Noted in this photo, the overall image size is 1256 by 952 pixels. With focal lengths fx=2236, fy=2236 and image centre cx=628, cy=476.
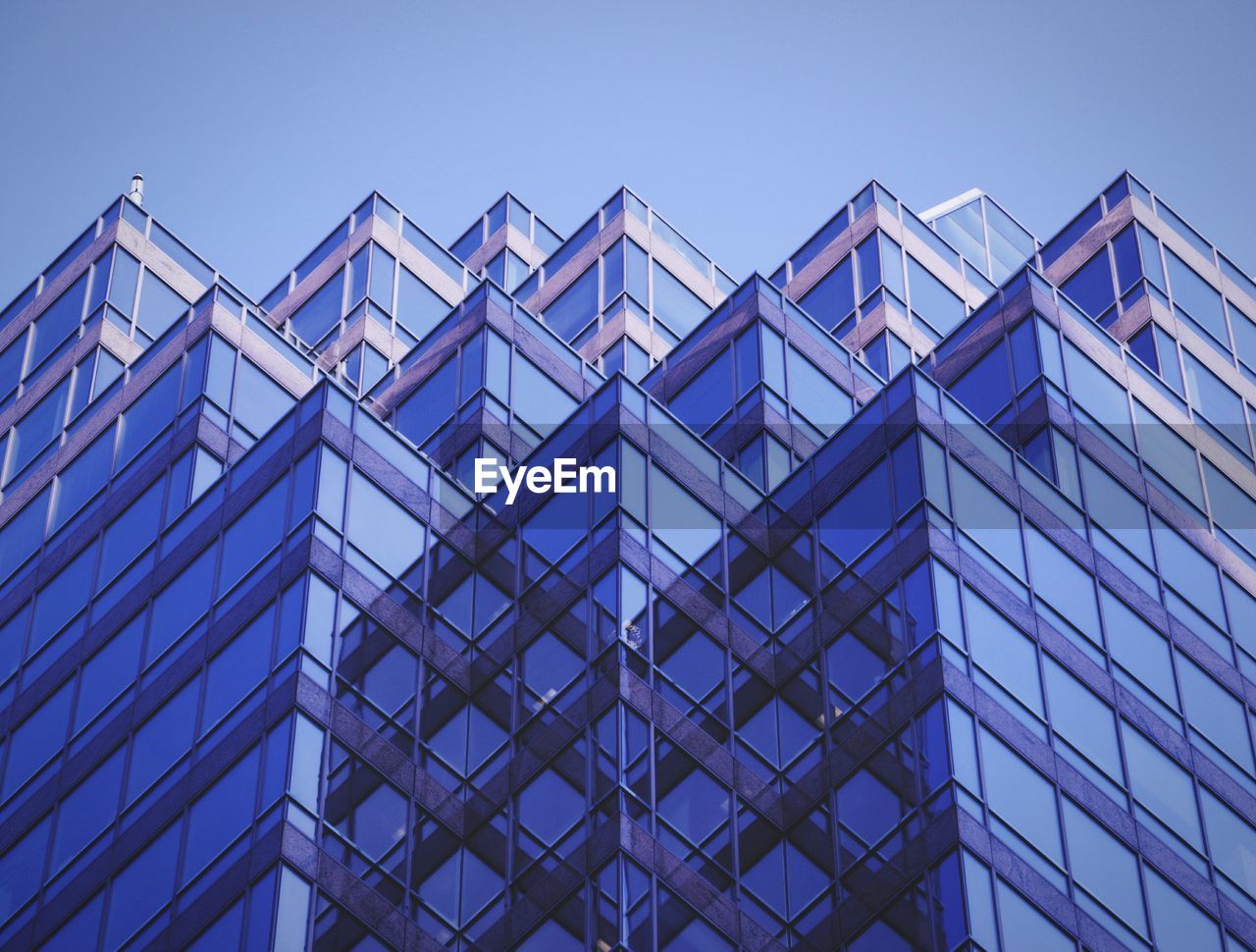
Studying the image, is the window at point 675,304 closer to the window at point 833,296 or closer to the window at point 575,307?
the window at point 575,307

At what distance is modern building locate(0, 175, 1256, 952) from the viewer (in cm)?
3850

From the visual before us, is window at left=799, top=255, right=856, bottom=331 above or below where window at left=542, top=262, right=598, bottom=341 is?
below

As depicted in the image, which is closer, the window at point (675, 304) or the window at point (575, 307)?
the window at point (575, 307)

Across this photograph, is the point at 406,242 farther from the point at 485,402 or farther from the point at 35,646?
the point at 35,646

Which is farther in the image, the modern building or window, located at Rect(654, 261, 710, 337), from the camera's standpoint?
window, located at Rect(654, 261, 710, 337)

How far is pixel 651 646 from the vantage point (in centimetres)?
4156

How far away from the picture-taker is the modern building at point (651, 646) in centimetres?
3850

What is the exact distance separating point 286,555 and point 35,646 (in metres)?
8.72

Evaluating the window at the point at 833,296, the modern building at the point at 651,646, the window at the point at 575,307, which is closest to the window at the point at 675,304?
the window at the point at 575,307

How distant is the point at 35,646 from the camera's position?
47.3 meters

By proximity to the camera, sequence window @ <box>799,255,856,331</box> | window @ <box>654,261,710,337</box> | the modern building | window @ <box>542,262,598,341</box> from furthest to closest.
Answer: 1. window @ <box>654,261,710,337</box>
2. window @ <box>542,262,598,341</box>
3. window @ <box>799,255,856,331</box>
4. the modern building

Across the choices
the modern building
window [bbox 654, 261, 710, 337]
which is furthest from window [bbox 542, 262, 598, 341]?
the modern building

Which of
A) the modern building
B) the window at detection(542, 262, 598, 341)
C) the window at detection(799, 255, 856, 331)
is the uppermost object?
the window at detection(542, 262, 598, 341)

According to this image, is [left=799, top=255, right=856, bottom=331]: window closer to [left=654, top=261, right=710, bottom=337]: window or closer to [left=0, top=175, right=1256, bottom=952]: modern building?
[left=654, top=261, right=710, bottom=337]: window
